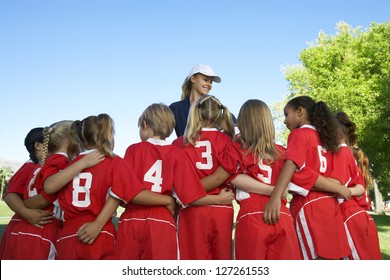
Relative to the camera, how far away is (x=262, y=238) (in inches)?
146

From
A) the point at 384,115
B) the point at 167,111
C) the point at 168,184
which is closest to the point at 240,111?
the point at 167,111

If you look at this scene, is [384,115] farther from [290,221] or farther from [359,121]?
[290,221]

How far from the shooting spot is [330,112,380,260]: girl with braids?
15.2ft

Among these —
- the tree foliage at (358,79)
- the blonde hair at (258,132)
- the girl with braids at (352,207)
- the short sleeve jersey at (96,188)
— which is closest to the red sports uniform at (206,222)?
the blonde hair at (258,132)

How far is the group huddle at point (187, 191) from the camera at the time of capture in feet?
12.6

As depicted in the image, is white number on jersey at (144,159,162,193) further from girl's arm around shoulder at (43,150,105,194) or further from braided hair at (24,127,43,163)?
braided hair at (24,127,43,163)

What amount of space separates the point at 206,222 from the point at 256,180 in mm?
621

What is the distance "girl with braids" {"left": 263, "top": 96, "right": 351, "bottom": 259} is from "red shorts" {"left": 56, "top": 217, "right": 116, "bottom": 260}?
5.80ft

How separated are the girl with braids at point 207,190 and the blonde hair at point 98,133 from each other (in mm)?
729

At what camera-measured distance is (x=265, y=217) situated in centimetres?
375

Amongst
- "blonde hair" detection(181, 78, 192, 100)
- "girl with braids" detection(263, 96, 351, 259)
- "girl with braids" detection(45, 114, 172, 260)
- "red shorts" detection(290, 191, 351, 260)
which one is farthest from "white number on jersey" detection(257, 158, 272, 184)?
"blonde hair" detection(181, 78, 192, 100)

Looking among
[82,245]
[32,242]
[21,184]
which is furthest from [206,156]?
[21,184]

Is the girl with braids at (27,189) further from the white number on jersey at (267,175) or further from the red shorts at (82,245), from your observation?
the white number on jersey at (267,175)
